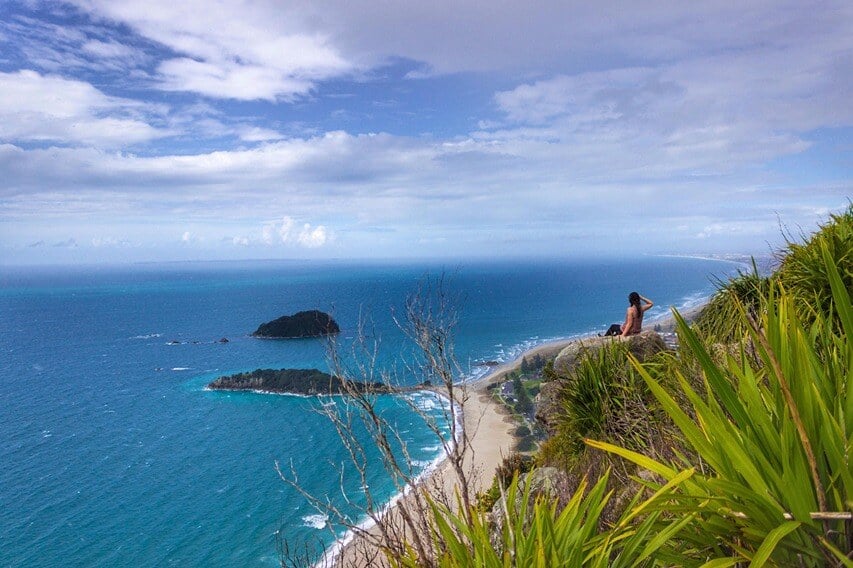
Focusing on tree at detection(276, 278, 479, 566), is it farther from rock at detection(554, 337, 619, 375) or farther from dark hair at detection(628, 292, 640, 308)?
rock at detection(554, 337, 619, 375)

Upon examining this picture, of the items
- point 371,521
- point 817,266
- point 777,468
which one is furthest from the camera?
point 371,521

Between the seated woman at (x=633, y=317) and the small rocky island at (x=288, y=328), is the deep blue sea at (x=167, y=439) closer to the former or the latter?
the small rocky island at (x=288, y=328)

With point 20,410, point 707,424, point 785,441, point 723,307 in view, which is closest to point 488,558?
point 707,424

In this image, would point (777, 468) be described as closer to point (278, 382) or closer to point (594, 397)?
point (594, 397)

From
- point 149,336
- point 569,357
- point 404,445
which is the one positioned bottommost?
point 149,336

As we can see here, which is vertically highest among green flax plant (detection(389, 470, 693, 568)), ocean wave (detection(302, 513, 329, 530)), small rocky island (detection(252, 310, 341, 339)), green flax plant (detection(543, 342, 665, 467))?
green flax plant (detection(389, 470, 693, 568))

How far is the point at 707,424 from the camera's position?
204 centimetres

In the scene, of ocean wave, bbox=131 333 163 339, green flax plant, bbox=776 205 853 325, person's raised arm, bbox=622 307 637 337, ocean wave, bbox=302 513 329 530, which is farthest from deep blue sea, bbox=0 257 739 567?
green flax plant, bbox=776 205 853 325

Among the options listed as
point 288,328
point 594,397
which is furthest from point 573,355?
point 288,328

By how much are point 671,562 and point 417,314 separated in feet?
11.6

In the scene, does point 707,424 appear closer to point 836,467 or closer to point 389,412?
point 836,467

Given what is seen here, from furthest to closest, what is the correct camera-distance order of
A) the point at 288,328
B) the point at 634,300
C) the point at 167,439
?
the point at 288,328, the point at 167,439, the point at 634,300

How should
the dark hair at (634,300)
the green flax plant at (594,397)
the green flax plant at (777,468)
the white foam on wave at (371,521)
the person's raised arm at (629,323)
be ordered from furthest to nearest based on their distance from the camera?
the person's raised arm at (629,323) → the dark hair at (634,300) → the green flax plant at (594,397) → the white foam on wave at (371,521) → the green flax plant at (777,468)

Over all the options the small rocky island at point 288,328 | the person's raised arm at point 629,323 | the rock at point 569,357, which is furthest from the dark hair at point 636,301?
the small rocky island at point 288,328
